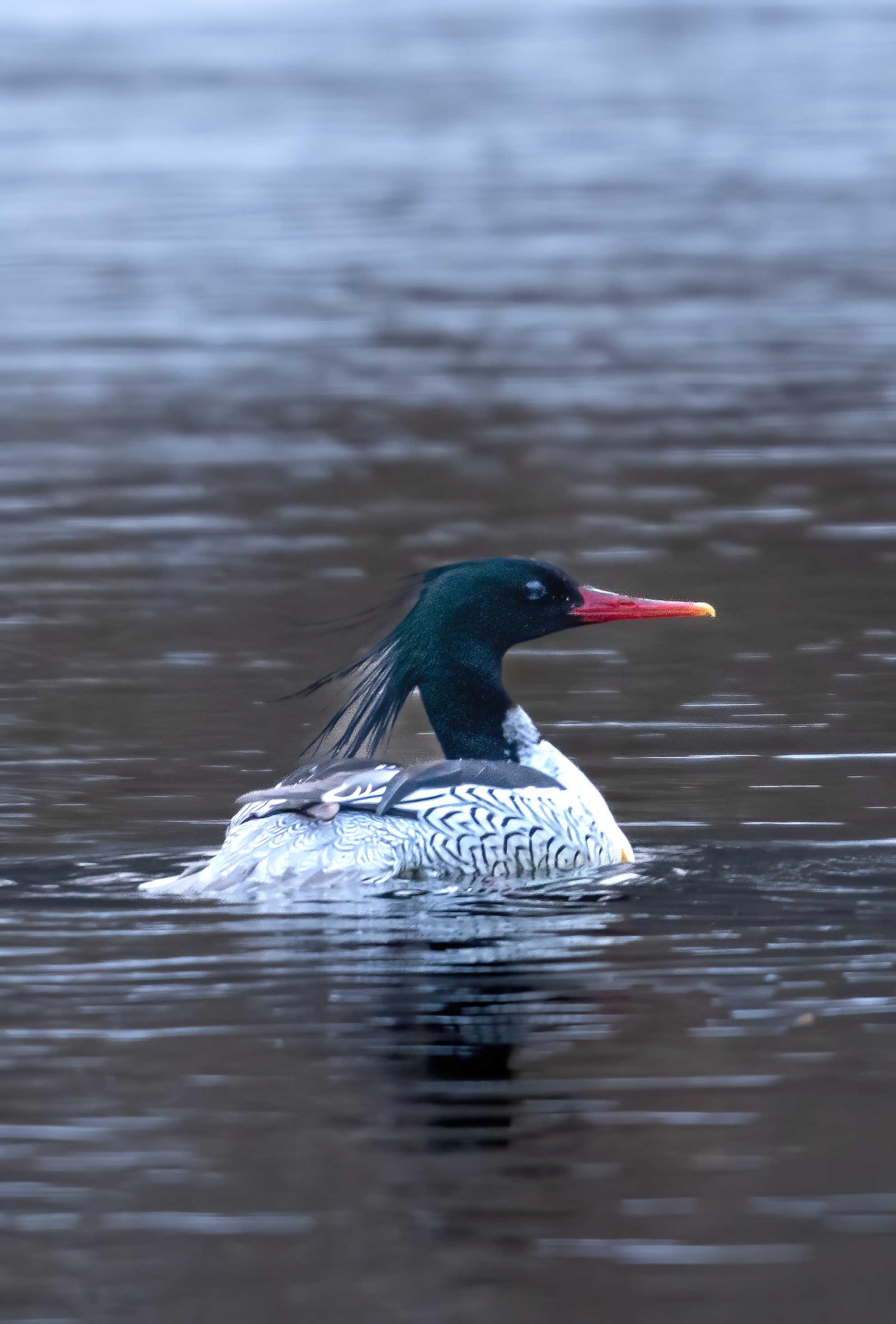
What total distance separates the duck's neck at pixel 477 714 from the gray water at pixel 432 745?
0.61 meters

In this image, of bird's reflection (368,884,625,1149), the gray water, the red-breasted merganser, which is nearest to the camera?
the gray water

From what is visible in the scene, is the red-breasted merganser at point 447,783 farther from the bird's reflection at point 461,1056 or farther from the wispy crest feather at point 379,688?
the bird's reflection at point 461,1056

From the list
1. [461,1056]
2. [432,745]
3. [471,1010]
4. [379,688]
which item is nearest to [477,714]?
[379,688]

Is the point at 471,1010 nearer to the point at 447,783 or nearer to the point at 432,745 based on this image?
the point at 447,783

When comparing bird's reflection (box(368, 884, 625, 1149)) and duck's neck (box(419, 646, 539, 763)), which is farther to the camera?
duck's neck (box(419, 646, 539, 763))

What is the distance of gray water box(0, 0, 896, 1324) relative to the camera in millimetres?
A: 6043

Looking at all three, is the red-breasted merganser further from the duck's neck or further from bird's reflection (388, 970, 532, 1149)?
bird's reflection (388, 970, 532, 1149)

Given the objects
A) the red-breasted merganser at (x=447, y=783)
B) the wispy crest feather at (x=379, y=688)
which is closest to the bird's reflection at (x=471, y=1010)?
the red-breasted merganser at (x=447, y=783)

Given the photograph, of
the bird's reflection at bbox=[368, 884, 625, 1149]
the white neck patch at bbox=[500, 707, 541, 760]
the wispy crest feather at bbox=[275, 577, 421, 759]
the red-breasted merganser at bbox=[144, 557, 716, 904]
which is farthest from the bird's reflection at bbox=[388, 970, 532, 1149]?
the white neck patch at bbox=[500, 707, 541, 760]

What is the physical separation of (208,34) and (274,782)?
5466cm

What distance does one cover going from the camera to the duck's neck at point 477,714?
31.9 ft

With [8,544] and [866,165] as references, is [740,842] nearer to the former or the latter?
[8,544]

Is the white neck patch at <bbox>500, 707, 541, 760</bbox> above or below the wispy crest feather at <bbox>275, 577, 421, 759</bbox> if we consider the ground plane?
below

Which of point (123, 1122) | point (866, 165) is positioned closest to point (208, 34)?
point (866, 165)
